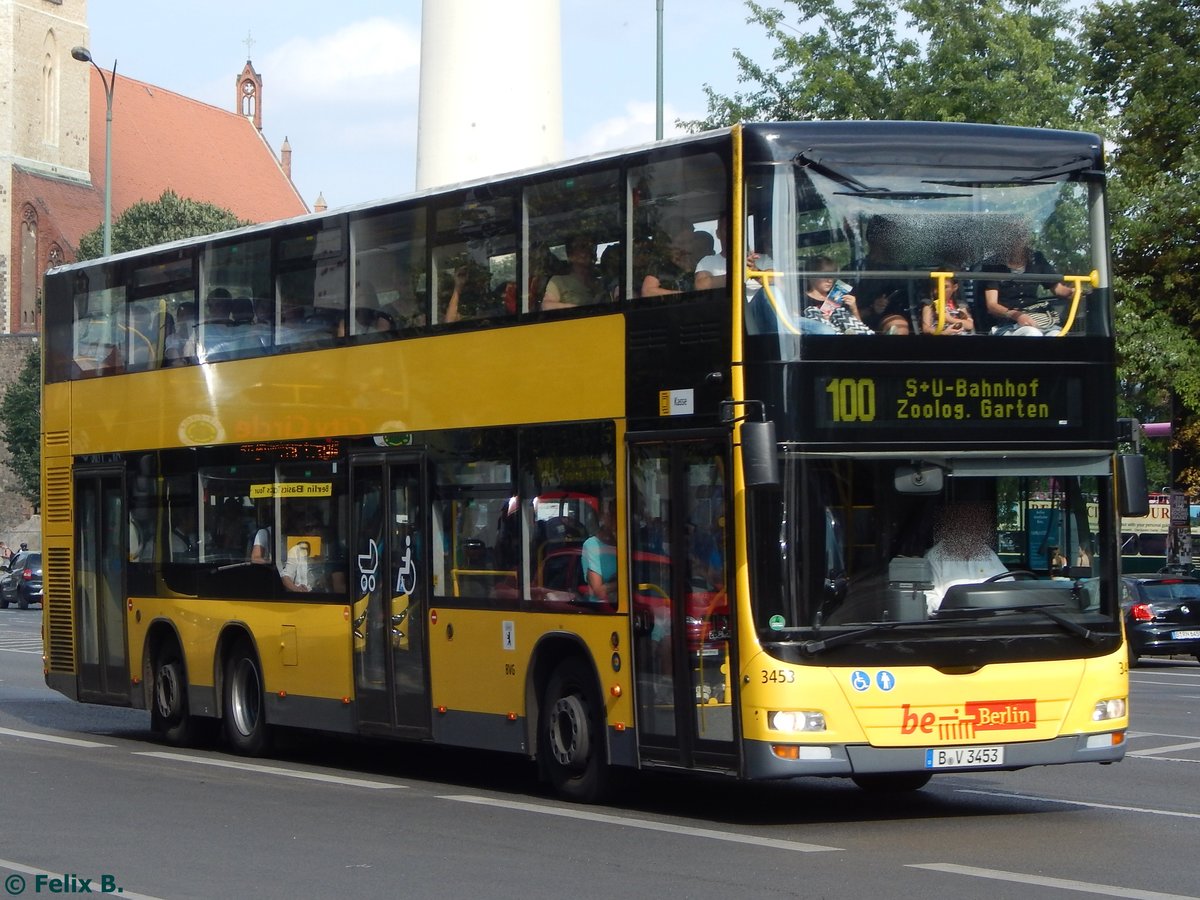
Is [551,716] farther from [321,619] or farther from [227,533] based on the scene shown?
[227,533]

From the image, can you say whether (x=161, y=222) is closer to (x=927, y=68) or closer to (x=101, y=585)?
(x=927, y=68)

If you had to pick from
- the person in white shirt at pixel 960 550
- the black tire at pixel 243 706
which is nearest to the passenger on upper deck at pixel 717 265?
the person in white shirt at pixel 960 550

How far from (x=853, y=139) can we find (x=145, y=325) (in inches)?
332

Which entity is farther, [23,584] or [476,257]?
[23,584]

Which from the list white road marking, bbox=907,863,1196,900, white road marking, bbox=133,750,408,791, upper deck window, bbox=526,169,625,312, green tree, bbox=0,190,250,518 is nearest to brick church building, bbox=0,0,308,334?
green tree, bbox=0,190,250,518

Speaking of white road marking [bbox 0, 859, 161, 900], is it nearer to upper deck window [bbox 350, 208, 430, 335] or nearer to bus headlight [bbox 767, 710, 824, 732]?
bus headlight [bbox 767, 710, 824, 732]

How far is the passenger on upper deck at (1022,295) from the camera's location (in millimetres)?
11305

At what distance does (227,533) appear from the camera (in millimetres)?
16406

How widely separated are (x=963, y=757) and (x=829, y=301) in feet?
8.36

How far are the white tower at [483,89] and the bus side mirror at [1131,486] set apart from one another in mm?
13539

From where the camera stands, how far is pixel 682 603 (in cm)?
1147

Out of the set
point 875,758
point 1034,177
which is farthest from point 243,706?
point 1034,177

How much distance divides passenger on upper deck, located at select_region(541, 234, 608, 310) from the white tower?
37.5 ft

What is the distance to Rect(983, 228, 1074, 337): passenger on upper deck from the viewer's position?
11.3 m
